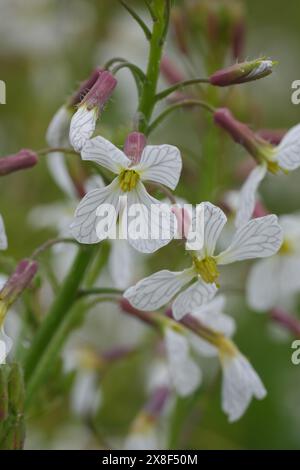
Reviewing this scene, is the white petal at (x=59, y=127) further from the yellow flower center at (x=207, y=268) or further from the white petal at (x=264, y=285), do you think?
the white petal at (x=264, y=285)

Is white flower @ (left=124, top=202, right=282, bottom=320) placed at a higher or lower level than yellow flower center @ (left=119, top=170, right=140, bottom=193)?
lower

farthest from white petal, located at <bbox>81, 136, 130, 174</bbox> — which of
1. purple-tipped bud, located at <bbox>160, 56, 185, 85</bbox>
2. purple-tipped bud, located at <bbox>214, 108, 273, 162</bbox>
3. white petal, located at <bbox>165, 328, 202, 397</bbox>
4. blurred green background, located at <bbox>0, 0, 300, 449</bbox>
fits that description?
purple-tipped bud, located at <bbox>160, 56, 185, 85</bbox>

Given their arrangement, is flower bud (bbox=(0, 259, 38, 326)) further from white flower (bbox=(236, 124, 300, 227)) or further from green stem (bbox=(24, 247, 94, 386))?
white flower (bbox=(236, 124, 300, 227))

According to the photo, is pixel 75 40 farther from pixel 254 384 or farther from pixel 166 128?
pixel 254 384

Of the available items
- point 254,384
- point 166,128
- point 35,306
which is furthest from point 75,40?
point 254,384

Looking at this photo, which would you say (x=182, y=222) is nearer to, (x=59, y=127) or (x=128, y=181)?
(x=128, y=181)

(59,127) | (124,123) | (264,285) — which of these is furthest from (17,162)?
(124,123)
